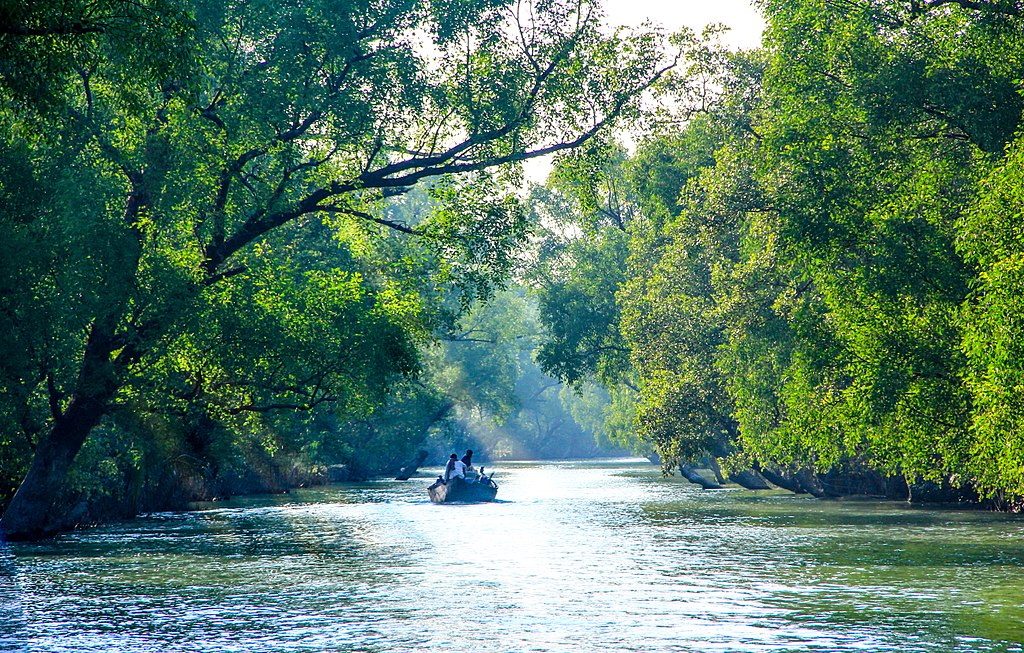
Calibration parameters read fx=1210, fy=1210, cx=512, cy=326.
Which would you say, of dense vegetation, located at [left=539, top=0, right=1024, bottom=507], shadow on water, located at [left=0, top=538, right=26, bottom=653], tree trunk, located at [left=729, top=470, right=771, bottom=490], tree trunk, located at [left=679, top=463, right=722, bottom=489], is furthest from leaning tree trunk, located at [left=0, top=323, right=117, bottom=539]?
tree trunk, located at [left=679, top=463, right=722, bottom=489]

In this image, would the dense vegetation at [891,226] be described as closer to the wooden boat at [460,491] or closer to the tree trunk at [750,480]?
the wooden boat at [460,491]

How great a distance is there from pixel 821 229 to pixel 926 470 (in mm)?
7319

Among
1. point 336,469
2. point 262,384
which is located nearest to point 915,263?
point 262,384

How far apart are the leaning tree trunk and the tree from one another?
47 millimetres

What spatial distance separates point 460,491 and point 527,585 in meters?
27.2

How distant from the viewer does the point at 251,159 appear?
1227 inches

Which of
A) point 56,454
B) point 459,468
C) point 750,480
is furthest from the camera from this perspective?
point 750,480

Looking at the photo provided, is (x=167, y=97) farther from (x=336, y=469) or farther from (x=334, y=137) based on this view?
(x=336, y=469)

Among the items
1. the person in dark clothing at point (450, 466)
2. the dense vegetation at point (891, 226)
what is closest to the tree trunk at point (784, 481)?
the dense vegetation at point (891, 226)

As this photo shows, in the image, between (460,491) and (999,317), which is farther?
(460,491)

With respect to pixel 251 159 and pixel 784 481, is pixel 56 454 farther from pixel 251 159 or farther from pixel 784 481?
pixel 784 481

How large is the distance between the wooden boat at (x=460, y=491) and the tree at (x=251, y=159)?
15831 mm

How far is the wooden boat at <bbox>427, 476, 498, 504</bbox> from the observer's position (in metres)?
48.3

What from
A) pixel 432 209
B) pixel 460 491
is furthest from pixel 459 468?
pixel 432 209
